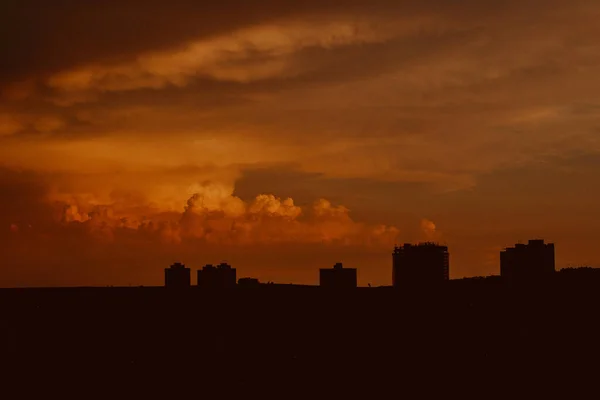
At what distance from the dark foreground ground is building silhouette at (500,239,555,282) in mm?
9942

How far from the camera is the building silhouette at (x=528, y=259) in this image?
139m

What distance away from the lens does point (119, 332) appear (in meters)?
128

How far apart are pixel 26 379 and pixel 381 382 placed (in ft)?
124

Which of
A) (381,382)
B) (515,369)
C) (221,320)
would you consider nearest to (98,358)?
(221,320)

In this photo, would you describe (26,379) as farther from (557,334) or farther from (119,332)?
(557,334)

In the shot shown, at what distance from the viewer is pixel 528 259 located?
14275 cm

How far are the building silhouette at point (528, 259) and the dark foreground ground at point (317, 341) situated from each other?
9.94 m

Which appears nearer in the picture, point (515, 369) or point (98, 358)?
point (515, 369)

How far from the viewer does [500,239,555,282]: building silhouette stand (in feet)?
455

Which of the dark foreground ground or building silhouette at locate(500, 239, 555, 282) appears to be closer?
the dark foreground ground

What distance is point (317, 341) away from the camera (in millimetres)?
→ 121812

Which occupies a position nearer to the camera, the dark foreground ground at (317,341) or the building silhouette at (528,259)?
the dark foreground ground at (317,341)

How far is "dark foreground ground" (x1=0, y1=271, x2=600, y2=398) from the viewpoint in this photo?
4338 inches

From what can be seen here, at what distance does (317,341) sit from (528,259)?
35.1m
